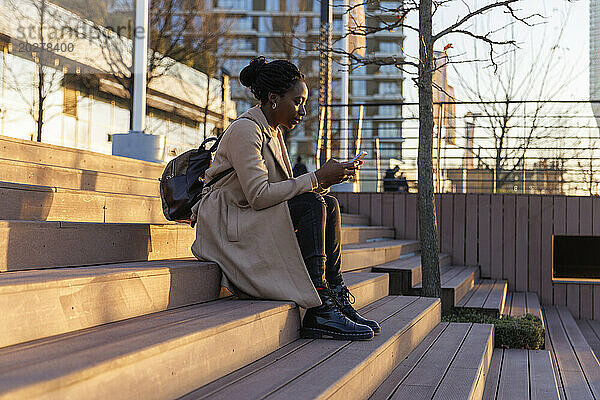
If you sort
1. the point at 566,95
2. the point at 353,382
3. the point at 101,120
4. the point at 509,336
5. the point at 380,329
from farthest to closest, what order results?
the point at 566,95 → the point at 101,120 → the point at 509,336 → the point at 380,329 → the point at 353,382

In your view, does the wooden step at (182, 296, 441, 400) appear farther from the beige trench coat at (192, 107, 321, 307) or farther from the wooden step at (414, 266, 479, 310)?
the wooden step at (414, 266, 479, 310)

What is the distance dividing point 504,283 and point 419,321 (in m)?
4.53

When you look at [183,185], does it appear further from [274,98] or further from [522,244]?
[522,244]

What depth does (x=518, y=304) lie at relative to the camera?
6.91 metres

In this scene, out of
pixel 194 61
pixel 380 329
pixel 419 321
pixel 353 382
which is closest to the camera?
pixel 353 382

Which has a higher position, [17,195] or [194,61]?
[194,61]

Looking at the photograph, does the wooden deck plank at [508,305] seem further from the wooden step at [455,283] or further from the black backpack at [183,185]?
the black backpack at [183,185]

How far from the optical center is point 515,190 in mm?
9422

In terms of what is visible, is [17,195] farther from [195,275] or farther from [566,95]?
[566,95]

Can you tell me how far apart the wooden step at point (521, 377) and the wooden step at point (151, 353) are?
1.53 metres

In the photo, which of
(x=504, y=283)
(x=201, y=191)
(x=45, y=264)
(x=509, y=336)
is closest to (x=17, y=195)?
(x=45, y=264)

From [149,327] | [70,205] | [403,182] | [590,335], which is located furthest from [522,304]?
[149,327]

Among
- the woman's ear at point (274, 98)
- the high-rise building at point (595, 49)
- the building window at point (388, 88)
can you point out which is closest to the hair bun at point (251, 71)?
the woman's ear at point (274, 98)

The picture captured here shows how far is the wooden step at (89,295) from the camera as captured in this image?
5.79 ft
